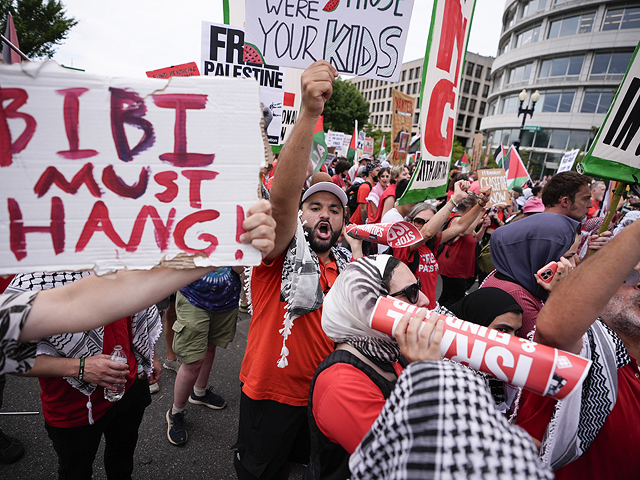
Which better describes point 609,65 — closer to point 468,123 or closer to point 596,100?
point 596,100

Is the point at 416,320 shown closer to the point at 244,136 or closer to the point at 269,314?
the point at 244,136

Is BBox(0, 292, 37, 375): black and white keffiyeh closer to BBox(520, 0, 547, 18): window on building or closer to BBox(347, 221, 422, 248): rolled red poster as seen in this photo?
BBox(347, 221, 422, 248): rolled red poster

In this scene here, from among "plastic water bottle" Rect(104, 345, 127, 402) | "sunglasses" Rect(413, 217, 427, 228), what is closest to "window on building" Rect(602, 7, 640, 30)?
"sunglasses" Rect(413, 217, 427, 228)

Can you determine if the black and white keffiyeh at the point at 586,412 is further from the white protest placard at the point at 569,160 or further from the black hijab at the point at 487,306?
the white protest placard at the point at 569,160

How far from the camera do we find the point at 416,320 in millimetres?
977

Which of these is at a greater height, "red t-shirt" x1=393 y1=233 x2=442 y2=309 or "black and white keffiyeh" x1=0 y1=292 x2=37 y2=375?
"black and white keffiyeh" x1=0 y1=292 x2=37 y2=375

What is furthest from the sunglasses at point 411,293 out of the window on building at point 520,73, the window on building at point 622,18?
the window on building at point 520,73

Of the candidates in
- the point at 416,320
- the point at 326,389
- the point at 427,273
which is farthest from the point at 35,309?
the point at 427,273

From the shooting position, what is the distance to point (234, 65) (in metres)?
3.09

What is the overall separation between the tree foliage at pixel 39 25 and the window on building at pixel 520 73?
1816 inches

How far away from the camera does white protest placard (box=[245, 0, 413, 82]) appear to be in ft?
6.37

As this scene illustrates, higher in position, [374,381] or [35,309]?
[35,309]

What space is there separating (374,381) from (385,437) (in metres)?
0.53

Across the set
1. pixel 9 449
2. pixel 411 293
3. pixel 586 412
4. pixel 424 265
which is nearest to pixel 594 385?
pixel 586 412
